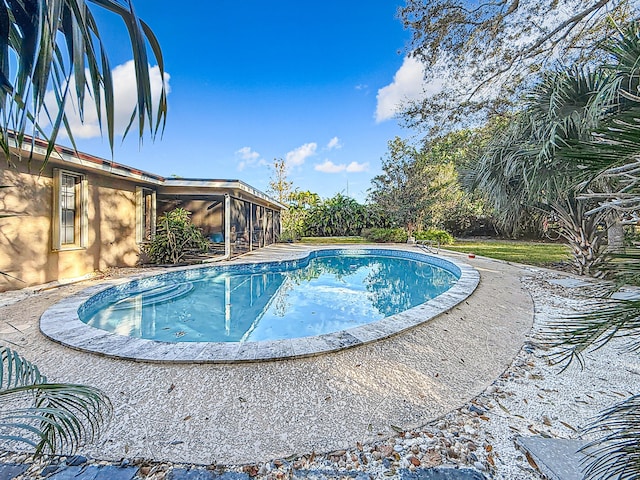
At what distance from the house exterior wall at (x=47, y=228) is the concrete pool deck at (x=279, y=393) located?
2800 millimetres

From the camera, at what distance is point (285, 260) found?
425 inches

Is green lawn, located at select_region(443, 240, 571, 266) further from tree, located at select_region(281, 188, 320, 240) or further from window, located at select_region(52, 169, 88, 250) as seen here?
window, located at select_region(52, 169, 88, 250)

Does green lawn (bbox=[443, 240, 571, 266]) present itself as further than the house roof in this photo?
Yes

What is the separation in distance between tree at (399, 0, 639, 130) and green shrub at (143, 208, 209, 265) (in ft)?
27.8

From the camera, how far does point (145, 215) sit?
9805 mm

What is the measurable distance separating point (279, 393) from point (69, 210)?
740cm

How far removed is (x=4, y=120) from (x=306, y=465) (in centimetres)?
239

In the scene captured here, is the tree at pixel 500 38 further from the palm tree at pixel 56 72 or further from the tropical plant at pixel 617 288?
the palm tree at pixel 56 72

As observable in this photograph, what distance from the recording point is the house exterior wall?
5.91 meters

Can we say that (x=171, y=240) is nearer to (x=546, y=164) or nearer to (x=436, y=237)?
(x=546, y=164)

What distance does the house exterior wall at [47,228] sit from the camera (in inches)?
233

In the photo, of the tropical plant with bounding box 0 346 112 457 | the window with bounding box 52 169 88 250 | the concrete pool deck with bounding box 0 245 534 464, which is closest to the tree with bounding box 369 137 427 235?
the concrete pool deck with bounding box 0 245 534 464

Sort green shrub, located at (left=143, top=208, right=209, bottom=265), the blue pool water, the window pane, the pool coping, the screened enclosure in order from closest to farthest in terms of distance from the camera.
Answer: the pool coping
the blue pool water
the window pane
green shrub, located at (left=143, top=208, right=209, bottom=265)
the screened enclosure

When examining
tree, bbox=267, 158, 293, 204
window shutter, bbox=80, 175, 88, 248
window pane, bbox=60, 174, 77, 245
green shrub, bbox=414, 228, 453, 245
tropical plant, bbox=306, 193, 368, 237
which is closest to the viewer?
window pane, bbox=60, 174, 77, 245
